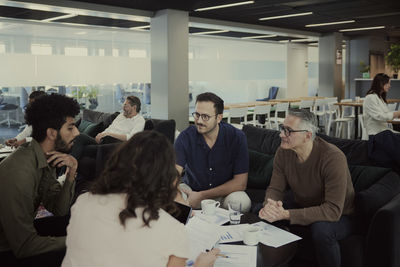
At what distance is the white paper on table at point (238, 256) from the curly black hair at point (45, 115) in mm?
1135

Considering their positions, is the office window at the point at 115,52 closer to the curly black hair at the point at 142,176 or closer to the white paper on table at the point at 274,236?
the white paper on table at the point at 274,236

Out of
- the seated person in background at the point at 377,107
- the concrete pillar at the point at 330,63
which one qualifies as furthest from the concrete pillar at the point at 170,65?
the concrete pillar at the point at 330,63

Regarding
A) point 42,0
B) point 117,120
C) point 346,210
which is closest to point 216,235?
point 346,210

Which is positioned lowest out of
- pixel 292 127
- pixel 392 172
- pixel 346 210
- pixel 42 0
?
pixel 346 210

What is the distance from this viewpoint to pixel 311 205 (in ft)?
9.55

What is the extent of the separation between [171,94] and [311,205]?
569cm

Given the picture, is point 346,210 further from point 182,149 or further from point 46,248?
point 46,248

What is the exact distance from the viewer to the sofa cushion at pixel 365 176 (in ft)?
10.2

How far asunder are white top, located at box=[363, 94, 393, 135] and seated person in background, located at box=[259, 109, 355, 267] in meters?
3.57

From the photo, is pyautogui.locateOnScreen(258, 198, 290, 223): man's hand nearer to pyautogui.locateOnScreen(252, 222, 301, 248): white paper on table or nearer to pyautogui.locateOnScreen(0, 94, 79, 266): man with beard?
pyautogui.locateOnScreen(252, 222, 301, 248): white paper on table

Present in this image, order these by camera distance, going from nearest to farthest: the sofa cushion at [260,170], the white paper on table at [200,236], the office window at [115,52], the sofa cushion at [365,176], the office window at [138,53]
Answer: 1. the white paper on table at [200,236]
2. the sofa cushion at [365,176]
3. the sofa cushion at [260,170]
4. the office window at [115,52]
5. the office window at [138,53]

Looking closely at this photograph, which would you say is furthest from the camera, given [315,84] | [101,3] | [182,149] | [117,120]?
Answer: [315,84]

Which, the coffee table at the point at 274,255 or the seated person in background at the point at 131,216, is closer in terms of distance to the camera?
the seated person in background at the point at 131,216

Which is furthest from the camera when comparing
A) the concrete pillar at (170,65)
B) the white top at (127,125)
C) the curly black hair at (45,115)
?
the concrete pillar at (170,65)
